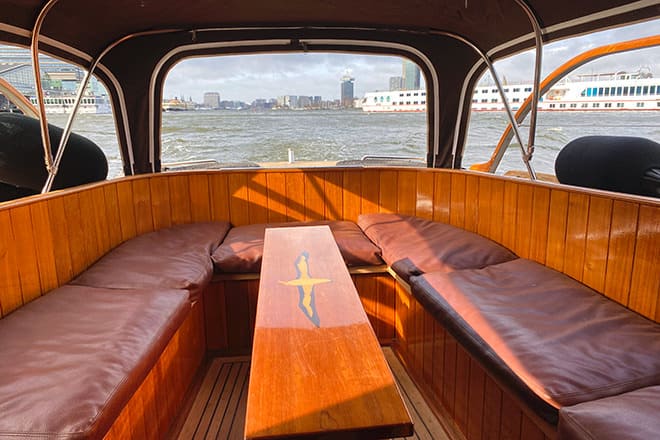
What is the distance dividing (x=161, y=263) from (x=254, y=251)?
494 mm

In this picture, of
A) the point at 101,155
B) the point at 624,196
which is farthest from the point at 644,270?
the point at 101,155

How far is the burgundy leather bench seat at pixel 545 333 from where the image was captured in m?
1.08

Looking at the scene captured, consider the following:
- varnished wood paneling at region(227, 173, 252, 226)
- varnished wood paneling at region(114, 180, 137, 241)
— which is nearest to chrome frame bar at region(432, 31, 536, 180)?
varnished wood paneling at region(227, 173, 252, 226)

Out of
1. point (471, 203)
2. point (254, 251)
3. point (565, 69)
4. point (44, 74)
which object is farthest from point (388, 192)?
point (44, 74)

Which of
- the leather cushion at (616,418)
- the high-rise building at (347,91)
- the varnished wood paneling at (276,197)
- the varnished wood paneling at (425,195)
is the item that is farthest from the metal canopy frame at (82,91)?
the high-rise building at (347,91)

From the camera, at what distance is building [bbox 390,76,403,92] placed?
3.73 meters

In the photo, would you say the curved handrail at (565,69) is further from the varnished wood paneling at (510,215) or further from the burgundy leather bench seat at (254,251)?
the burgundy leather bench seat at (254,251)

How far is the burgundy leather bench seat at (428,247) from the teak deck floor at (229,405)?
0.59m

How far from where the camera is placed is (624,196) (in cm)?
158

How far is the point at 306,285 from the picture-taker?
1.60m

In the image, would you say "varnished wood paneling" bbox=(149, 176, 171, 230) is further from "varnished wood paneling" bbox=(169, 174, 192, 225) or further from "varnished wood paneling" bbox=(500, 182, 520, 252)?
"varnished wood paneling" bbox=(500, 182, 520, 252)

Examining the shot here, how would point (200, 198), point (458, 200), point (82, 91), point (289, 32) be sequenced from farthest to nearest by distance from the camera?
point (200, 198), point (289, 32), point (458, 200), point (82, 91)

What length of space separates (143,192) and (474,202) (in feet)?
7.03

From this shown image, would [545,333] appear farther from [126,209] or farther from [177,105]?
[177,105]
